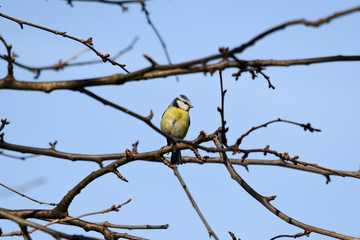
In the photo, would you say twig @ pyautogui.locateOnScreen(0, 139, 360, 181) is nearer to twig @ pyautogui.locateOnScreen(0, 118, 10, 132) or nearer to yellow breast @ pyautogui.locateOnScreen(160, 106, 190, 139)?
twig @ pyautogui.locateOnScreen(0, 118, 10, 132)

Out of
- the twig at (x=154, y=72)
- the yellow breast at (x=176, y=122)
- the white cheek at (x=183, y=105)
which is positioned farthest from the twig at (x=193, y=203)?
the white cheek at (x=183, y=105)

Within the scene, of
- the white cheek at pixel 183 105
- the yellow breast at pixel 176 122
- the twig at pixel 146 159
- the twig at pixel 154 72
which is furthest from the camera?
the white cheek at pixel 183 105

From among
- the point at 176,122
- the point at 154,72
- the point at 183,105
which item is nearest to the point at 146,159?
the point at 154,72

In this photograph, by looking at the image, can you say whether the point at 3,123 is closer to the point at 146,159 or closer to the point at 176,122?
the point at 146,159

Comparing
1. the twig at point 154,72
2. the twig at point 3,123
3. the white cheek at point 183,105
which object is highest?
the white cheek at point 183,105

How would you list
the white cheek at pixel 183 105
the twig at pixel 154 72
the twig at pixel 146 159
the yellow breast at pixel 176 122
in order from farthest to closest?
the white cheek at pixel 183 105 < the yellow breast at pixel 176 122 < the twig at pixel 146 159 < the twig at pixel 154 72

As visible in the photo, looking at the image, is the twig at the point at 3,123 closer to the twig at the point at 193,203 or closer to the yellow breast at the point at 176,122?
the twig at the point at 193,203

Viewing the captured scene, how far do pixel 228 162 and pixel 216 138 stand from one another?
0.76ft

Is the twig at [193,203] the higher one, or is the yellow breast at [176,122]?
the yellow breast at [176,122]

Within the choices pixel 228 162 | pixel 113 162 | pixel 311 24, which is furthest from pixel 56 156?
pixel 311 24

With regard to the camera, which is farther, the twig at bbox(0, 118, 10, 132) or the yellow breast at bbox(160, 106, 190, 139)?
the yellow breast at bbox(160, 106, 190, 139)

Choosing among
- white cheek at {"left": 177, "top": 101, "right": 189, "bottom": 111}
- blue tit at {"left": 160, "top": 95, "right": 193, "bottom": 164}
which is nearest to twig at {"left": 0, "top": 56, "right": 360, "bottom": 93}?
blue tit at {"left": 160, "top": 95, "right": 193, "bottom": 164}

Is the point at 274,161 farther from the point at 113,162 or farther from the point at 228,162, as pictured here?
the point at 113,162

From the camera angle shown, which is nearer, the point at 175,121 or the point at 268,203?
the point at 268,203
